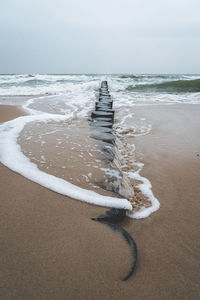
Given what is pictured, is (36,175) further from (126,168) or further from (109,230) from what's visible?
(126,168)

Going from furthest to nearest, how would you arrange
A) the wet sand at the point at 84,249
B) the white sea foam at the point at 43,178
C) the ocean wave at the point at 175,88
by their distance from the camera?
the ocean wave at the point at 175,88 < the white sea foam at the point at 43,178 < the wet sand at the point at 84,249

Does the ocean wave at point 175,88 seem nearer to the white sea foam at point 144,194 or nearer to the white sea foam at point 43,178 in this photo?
the white sea foam at point 144,194

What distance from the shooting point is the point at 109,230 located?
1.14 m

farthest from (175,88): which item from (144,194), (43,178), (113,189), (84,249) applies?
(84,249)

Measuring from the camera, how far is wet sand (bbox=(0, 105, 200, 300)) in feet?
2.77

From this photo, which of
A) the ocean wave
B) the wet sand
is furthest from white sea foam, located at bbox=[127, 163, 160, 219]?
the ocean wave

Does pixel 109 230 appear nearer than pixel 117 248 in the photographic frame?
No

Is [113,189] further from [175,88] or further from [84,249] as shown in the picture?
[175,88]

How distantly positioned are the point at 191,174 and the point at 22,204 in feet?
5.61

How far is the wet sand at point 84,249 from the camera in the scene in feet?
2.77

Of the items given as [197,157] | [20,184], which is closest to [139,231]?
[20,184]

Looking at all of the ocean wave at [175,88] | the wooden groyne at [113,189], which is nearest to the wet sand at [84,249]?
the wooden groyne at [113,189]

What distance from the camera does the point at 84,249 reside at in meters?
1.01

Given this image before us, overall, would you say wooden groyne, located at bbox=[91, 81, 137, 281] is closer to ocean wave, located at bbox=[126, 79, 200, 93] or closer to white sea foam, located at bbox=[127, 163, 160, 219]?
white sea foam, located at bbox=[127, 163, 160, 219]
